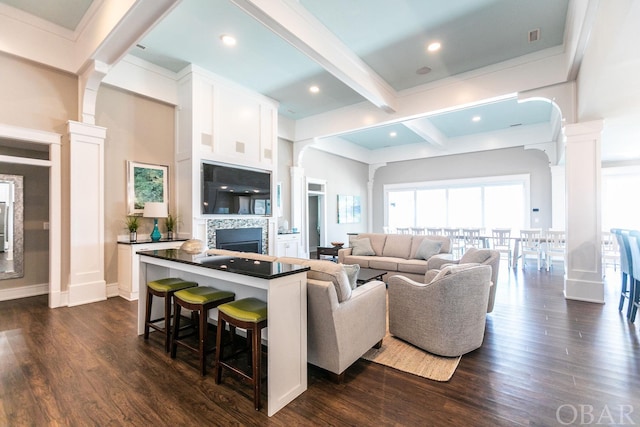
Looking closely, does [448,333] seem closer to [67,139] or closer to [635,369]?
[635,369]

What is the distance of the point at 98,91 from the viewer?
182 inches

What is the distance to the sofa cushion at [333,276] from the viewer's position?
88.0 inches

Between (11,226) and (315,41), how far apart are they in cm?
526

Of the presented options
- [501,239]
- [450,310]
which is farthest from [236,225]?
[501,239]

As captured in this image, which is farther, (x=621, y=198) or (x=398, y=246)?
(x=621, y=198)

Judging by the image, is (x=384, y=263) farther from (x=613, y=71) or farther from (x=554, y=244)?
(x=554, y=244)

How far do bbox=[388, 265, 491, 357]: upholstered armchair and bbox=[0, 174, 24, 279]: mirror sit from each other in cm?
570

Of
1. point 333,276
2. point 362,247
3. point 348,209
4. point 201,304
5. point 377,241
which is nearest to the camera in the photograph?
point 333,276

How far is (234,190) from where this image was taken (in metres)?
5.70

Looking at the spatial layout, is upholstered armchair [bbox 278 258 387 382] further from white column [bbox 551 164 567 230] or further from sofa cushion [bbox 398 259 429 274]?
white column [bbox 551 164 567 230]

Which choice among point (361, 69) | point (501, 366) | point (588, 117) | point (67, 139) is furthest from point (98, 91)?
point (588, 117)

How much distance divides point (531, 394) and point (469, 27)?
421 cm

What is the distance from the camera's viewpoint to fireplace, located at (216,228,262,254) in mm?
5503

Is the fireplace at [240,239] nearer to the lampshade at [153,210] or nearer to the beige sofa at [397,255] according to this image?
the lampshade at [153,210]
